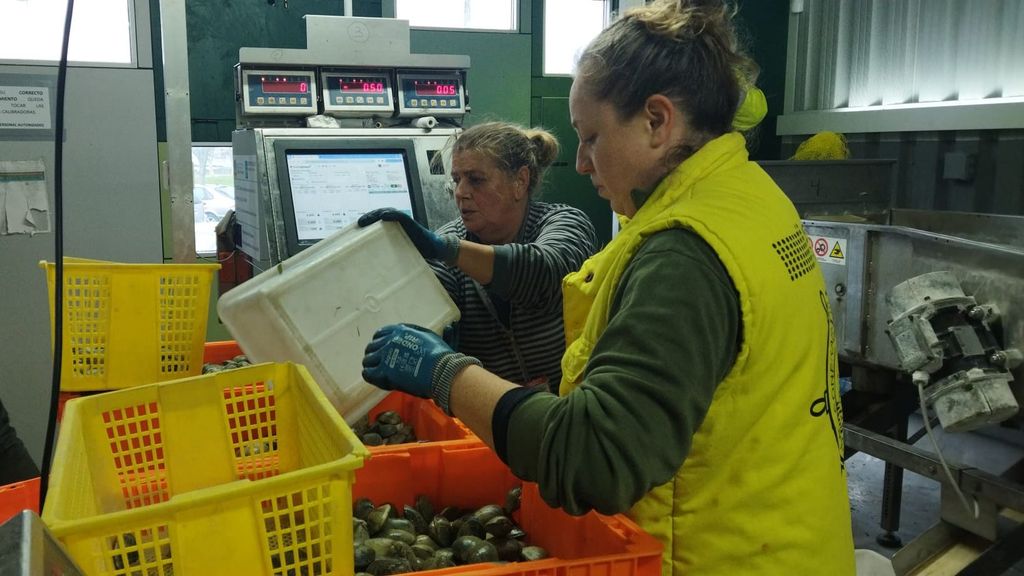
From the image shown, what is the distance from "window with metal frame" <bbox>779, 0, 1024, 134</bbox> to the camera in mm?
3537

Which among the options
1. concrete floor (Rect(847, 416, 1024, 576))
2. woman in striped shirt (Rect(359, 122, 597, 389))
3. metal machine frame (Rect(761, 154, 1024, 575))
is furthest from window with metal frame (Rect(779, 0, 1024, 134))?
woman in striped shirt (Rect(359, 122, 597, 389))

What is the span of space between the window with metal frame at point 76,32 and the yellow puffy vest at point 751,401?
2218 mm

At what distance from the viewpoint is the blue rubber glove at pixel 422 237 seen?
60.4 inches

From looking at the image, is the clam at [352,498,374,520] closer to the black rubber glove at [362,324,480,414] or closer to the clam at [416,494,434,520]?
the clam at [416,494,434,520]

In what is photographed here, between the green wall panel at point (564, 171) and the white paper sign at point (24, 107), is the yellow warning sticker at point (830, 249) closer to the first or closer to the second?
the green wall panel at point (564, 171)

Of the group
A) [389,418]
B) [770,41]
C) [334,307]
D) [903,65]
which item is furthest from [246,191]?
[770,41]

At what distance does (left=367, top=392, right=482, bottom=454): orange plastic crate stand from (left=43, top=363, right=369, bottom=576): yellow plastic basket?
24 cm

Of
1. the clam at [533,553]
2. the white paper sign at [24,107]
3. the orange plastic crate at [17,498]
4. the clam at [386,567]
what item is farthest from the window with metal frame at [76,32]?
the clam at [533,553]

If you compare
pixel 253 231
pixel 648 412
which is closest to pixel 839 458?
pixel 648 412

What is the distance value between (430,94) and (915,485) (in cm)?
257

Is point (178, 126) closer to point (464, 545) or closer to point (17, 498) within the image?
point (17, 498)

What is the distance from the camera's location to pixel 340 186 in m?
2.60

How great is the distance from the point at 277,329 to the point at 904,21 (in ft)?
12.5

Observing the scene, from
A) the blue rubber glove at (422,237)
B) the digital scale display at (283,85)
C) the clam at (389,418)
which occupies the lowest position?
the clam at (389,418)
